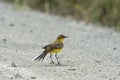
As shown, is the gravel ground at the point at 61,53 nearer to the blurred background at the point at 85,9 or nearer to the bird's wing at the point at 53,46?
the bird's wing at the point at 53,46

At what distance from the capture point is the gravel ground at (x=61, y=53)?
1011 centimetres

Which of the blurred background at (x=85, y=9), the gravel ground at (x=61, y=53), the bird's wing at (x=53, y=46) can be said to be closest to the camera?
the gravel ground at (x=61, y=53)

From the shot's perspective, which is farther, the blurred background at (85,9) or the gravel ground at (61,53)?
the blurred background at (85,9)

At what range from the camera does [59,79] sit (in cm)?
Result: 962

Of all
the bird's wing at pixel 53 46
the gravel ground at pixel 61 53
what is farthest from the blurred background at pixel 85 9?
the bird's wing at pixel 53 46

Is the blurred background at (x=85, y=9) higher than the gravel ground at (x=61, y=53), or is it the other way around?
the blurred background at (x=85, y=9)

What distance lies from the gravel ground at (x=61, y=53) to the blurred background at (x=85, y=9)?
0.50 metres

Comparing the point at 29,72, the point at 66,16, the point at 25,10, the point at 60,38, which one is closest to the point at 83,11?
the point at 66,16

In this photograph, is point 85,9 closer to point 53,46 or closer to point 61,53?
point 61,53

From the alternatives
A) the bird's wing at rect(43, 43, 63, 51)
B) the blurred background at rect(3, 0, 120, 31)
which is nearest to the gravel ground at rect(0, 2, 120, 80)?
the bird's wing at rect(43, 43, 63, 51)

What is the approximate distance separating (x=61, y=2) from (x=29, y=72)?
574 inches

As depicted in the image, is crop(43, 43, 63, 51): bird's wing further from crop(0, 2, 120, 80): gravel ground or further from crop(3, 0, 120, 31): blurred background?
crop(3, 0, 120, 31): blurred background

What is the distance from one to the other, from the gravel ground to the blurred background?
1.66 feet

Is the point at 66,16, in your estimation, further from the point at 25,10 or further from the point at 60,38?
the point at 60,38
